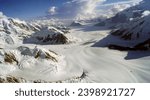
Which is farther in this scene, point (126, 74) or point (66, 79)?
point (66, 79)

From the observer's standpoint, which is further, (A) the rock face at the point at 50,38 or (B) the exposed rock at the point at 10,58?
(A) the rock face at the point at 50,38

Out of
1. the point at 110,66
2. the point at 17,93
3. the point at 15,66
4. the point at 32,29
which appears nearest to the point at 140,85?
the point at 17,93

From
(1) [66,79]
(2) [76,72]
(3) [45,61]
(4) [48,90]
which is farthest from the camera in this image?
(3) [45,61]

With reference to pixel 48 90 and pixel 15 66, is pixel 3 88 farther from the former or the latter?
Result: pixel 15 66

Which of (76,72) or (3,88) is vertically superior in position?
(3,88)

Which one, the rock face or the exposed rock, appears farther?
the rock face

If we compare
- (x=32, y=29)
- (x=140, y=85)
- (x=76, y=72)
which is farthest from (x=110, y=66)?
(x=32, y=29)

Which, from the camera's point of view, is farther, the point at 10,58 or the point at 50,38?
the point at 50,38

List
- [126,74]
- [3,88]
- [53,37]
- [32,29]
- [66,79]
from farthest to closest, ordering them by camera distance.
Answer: [32,29] < [53,37] < [66,79] < [126,74] < [3,88]

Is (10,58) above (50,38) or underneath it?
above
